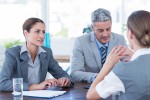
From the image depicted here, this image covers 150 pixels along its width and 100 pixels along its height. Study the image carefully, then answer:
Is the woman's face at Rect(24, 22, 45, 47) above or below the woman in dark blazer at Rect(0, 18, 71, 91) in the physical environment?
above

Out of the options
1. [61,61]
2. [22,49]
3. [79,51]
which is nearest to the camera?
[22,49]

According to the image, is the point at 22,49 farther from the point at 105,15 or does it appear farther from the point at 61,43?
the point at 61,43

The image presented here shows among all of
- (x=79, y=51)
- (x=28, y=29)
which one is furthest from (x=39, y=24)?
(x=79, y=51)

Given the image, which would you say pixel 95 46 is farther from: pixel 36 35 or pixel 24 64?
pixel 24 64

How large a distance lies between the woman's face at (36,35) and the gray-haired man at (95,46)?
1.26 feet

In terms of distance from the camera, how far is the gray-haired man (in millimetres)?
2717

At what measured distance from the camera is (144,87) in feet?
5.08

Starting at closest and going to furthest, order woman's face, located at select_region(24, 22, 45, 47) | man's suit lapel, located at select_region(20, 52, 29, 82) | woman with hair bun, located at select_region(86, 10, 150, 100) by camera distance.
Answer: woman with hair bun, located at select_region(86, 10, 150, 100), man's suit lapel, located at select_region(20, 52, 29, 82), woman's face, located at select_region(24, 22, 45, 47)

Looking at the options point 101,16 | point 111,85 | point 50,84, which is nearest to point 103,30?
point 101,16

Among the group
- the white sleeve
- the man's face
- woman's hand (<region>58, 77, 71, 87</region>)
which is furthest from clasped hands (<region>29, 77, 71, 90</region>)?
the white sleeve

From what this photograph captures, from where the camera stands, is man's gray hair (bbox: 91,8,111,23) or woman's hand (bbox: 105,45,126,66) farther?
man's gray hair (bbox: 91,8,111,23)

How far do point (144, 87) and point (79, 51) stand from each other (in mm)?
1382

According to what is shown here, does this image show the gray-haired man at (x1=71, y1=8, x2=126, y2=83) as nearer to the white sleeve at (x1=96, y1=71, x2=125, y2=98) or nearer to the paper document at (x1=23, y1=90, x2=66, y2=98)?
the paper document at (x1=23, y1=90, x2=66, y2=98)

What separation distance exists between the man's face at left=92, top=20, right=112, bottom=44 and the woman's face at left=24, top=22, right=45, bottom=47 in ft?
1.65
